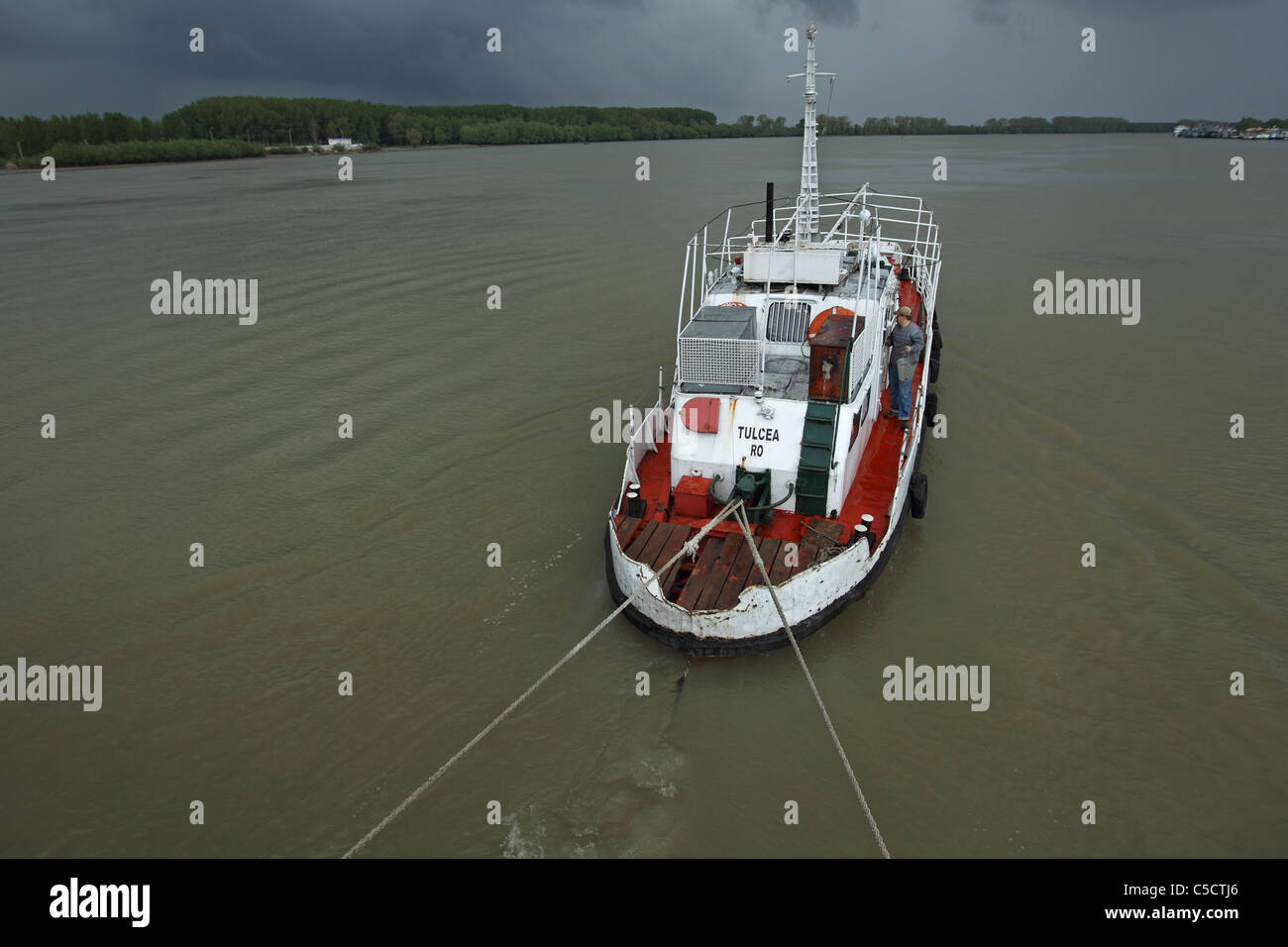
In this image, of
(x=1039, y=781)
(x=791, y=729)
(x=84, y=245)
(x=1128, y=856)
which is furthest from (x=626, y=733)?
(x=84, y=245)

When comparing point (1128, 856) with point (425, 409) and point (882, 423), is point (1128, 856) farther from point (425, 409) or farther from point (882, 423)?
point (425, 409)

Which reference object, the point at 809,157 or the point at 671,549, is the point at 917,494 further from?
the point at 809,157

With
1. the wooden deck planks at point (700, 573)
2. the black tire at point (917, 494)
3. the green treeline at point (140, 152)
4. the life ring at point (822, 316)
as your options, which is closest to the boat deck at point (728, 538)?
the wooden deck planks at point (700, 573)

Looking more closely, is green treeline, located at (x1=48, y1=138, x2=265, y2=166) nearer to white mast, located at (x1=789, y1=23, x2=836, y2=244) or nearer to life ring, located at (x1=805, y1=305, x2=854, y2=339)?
white mast, located at (x1=789, y1=23, x2=836, y2=244)

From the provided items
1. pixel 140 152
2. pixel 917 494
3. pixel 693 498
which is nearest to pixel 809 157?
pixel 917 494

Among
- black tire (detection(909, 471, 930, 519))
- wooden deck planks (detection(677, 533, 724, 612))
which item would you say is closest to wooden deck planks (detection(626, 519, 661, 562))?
wooden deck planks (detection(677, 533, 724, 612))
